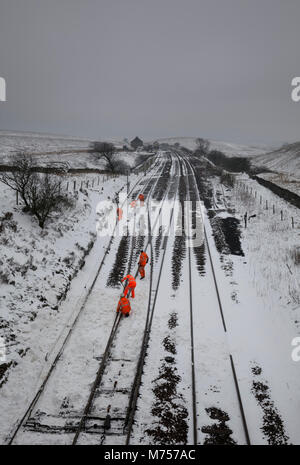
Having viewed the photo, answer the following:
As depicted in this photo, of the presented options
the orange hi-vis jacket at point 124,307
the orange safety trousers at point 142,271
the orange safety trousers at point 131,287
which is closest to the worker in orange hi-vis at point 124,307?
the orange hi-vis jacket at point 124,307

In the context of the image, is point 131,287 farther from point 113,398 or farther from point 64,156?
point 64,156

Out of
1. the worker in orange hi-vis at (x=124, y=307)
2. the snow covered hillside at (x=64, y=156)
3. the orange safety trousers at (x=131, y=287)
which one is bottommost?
the worker in orange hi-vis at (x=124, y=307)

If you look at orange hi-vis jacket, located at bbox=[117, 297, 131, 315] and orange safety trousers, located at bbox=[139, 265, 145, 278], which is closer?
orange hi-vis jacket, located at bbox=[117, 297, 131, 315]

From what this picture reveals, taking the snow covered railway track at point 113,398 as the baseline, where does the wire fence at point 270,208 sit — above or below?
above

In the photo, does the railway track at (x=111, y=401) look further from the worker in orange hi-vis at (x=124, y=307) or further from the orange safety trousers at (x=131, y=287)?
the orange safety trousers at (x=131, y=287)

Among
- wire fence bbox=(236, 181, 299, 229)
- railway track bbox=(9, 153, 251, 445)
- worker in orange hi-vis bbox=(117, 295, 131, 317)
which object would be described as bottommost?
railway track bbox=(9, 153, 251, 445)

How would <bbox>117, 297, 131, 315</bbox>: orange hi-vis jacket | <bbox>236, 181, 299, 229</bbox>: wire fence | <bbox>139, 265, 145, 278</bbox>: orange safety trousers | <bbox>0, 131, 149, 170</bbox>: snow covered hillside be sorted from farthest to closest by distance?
<bbox>0, 131, 149, 170</bbox>: snow covered hillside → <bbox>236, 181, 299, 229</bbox>: wire fence → <bbox>139, 265, 145, 278</bbox>: orange safety trousers → <bbox>117, 297, 131, 315</bbox>: orange hi-vis jacket

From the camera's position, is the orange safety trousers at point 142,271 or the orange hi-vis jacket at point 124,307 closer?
the orange hi-vis jacket at point 124,307

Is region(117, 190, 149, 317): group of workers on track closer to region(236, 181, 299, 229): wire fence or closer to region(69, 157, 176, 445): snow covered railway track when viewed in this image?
region(69, 157, 176, 445): snow covered railway track

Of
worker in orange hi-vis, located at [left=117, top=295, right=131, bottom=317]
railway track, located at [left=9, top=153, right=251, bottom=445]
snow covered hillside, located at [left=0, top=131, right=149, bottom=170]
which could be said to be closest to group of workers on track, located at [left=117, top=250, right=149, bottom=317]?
worker in orange hi-vis, located at [left=117, top=295, right=131, bottom=317]

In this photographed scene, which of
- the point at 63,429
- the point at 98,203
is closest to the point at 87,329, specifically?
the point at 63,429

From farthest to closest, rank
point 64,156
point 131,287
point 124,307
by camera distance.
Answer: point 64,156, point 131,287, point 124,307

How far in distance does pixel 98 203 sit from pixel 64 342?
16.9 meters

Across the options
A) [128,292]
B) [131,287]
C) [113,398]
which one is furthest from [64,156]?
[113,398]
